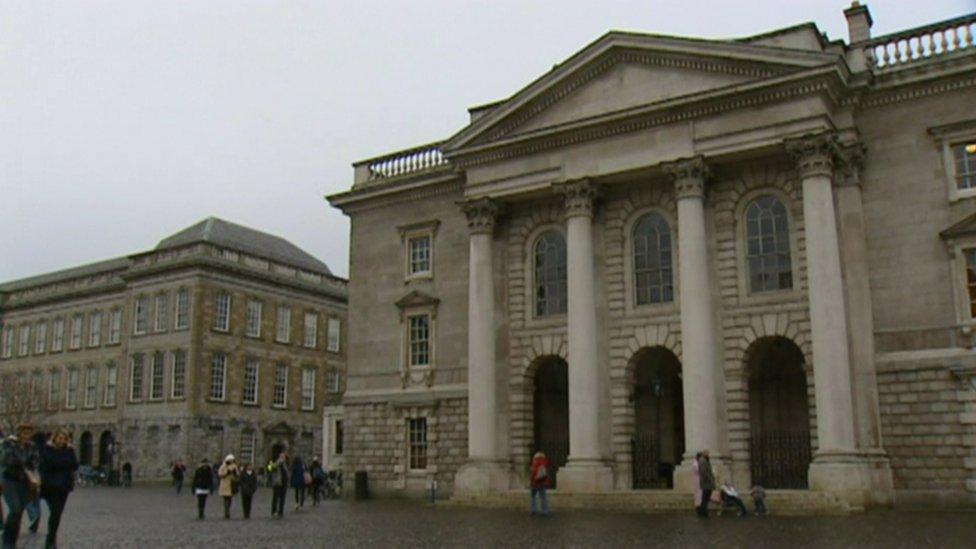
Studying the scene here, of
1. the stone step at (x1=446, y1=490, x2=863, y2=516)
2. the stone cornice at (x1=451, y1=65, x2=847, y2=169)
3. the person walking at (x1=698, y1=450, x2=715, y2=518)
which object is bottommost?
the stone step at (x1=446, y1=490, x2=863, y2=516)

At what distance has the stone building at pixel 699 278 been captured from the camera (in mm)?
26047

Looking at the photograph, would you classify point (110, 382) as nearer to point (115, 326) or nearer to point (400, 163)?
point (115, 326)

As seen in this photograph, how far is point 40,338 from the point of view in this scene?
69.9m

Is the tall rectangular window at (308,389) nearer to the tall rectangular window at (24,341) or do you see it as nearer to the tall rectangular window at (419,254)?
the tall rectangular window at (24,341)

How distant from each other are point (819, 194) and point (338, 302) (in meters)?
45.3

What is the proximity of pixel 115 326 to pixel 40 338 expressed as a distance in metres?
9.36

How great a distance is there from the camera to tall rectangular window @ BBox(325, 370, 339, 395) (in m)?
66.2

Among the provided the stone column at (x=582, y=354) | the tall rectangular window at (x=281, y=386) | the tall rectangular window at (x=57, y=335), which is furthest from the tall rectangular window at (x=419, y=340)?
the tall rectangular window at (x=57, y=335)

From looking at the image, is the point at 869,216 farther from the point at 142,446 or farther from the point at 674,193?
the point at 142,446

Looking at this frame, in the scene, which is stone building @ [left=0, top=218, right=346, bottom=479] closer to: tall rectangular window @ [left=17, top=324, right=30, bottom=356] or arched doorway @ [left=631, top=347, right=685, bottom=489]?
tall rectangular window @ [left=17, top=324, right=30, bottom=356]

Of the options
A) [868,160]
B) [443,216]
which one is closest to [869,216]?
[868,160]

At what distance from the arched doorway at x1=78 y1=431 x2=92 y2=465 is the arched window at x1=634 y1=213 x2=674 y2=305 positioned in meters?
45.4

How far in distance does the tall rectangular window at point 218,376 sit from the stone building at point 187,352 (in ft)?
0.25

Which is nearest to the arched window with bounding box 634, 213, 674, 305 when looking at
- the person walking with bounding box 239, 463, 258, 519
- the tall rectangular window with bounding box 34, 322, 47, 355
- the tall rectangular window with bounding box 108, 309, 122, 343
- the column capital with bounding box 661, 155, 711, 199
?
the column capital with bounding box 661, 155, 711, 199
